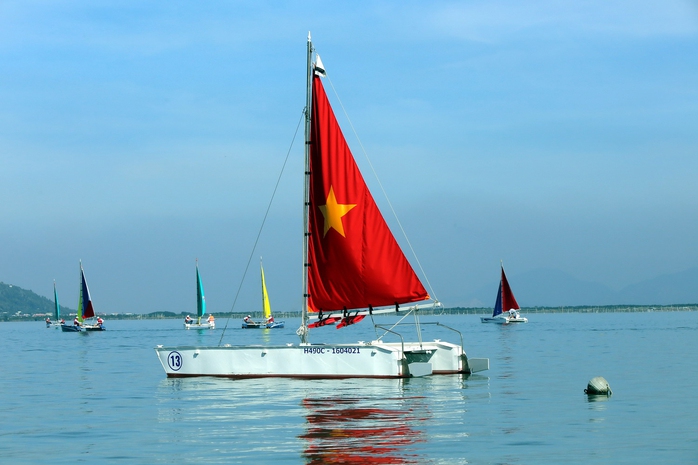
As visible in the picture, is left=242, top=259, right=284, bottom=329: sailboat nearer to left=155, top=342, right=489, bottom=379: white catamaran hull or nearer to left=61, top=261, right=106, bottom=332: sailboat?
left=61, top=261, right=106, bottom=332: sailboat

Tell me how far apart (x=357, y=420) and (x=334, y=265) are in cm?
1167

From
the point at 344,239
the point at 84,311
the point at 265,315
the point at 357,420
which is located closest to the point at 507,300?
the point at 265,315

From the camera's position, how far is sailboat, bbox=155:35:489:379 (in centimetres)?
3580

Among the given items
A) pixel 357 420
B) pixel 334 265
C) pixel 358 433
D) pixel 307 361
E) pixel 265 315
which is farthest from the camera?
pixel 265 315

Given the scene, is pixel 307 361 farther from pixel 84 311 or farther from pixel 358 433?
pixel 84 311

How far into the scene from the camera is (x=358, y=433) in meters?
23.0

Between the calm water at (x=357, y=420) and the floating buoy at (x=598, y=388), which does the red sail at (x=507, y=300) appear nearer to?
the calm water at (x=357, y=420)

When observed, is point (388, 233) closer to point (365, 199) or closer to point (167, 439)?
point (365, 199)

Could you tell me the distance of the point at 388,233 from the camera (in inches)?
1448

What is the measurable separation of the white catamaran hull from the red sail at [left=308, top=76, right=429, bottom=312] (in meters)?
2.10

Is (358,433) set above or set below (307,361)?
below

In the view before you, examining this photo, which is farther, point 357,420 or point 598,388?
point 598,388

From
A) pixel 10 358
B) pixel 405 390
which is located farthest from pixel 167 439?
pixel 10 358

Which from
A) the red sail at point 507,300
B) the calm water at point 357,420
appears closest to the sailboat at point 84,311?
the red sail at point 507,300
